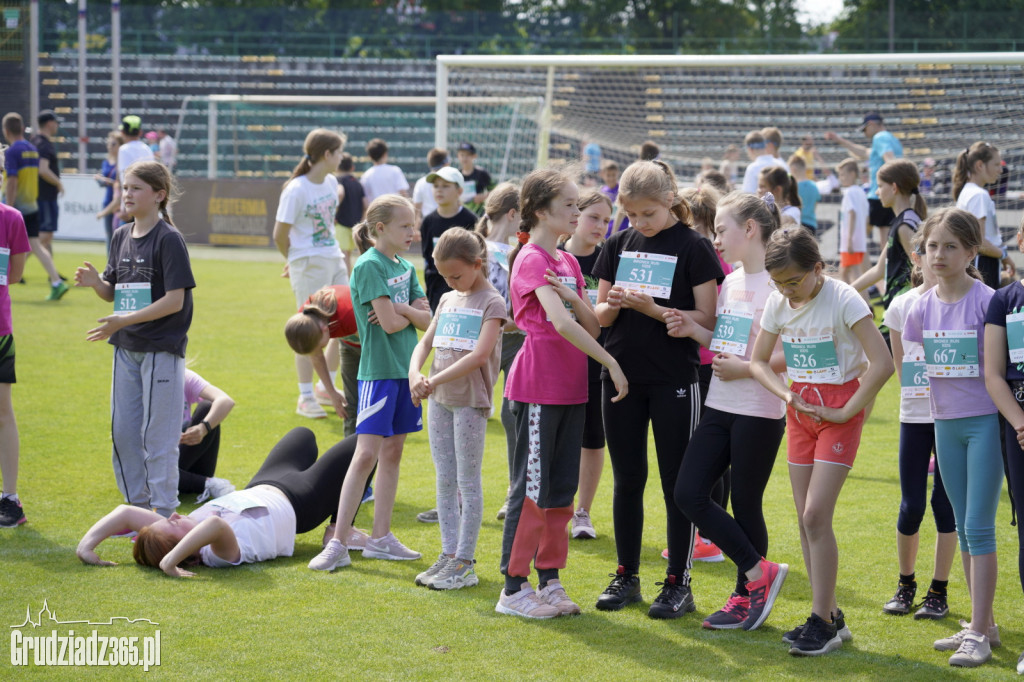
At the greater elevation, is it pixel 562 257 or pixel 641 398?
pixel 562 257

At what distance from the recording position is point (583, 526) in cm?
542

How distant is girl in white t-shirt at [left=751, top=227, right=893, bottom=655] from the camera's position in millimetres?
3754

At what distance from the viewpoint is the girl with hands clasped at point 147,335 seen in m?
5.17

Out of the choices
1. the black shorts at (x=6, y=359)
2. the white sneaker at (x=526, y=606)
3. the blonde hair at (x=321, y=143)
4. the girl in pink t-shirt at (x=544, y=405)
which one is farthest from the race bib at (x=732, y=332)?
the blonde hair at (x=321, y=143)

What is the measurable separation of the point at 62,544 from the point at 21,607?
88 cm

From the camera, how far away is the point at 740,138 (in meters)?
16.8

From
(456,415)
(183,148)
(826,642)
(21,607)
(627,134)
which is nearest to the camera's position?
(826,642)

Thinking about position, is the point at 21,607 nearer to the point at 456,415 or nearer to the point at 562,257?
the point at 456,415

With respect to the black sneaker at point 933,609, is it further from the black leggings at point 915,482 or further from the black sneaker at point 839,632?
the black sneaker at point 839,632

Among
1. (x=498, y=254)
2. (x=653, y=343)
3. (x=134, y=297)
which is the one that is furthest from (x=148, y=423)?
(x=653, y=343)

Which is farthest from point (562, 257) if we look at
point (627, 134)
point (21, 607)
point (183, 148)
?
point (183, 148)

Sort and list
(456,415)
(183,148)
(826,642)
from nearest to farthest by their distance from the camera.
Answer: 1. (826,642)
2. (456,415)
3. (183,148)

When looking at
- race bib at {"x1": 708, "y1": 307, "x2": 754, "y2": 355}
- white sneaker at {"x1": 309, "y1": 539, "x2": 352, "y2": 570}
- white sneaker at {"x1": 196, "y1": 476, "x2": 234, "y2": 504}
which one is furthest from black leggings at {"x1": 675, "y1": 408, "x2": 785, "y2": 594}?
white sneaker at {"x1": 196, "y1": 476, "x2": 234, "y2": 504}

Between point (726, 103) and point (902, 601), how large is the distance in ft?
45.3
